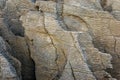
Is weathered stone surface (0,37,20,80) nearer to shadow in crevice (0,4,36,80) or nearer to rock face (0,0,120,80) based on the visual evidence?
rock face (0,0,120,80)

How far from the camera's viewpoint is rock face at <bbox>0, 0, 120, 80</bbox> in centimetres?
1089

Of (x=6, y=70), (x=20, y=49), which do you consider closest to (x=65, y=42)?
(x=20, y=49)

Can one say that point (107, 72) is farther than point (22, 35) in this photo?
No

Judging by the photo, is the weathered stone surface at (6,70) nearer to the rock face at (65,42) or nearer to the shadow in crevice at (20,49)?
the rock face at (65,42)

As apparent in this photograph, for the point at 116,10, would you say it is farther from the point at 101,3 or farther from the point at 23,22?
the point at 23,22

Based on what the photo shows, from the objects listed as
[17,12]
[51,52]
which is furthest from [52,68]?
[17,12]

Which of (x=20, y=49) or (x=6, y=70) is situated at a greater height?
(x=6, y=70)

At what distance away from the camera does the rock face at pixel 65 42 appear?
35.7ft

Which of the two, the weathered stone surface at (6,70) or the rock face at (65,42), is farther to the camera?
the rock face at (65,42)

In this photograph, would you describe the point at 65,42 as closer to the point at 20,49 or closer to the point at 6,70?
the point at 20,49

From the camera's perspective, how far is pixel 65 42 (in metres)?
11.0

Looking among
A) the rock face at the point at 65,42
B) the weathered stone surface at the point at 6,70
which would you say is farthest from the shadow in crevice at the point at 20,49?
the weathered stone surface at the point at 6,70

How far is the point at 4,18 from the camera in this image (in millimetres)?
12281

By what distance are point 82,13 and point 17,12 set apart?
81.5 inches
